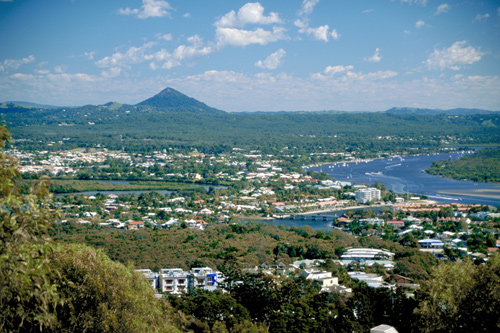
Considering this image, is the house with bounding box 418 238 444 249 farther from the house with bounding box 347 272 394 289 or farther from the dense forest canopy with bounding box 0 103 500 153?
the dense forest canopy with bounding box 0 103 500 153

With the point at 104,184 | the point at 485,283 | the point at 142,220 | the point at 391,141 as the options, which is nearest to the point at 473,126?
the point at 391,141

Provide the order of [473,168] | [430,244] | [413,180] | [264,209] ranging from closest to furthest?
[430,244], [264,209], [413,180], [473,168]

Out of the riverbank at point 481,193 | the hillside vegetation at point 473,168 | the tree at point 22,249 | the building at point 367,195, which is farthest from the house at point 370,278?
the hillside vegetation at point 473,168

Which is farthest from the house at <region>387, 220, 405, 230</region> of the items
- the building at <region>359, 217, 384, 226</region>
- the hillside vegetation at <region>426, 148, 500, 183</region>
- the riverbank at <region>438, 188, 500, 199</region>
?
the hillside vegetation at <region>426, 148, 500, 183</region>

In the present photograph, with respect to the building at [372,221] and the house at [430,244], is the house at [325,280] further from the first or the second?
the building at [372,221]

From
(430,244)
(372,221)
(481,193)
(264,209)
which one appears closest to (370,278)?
(430,244)

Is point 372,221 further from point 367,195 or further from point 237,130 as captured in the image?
point 237,130
